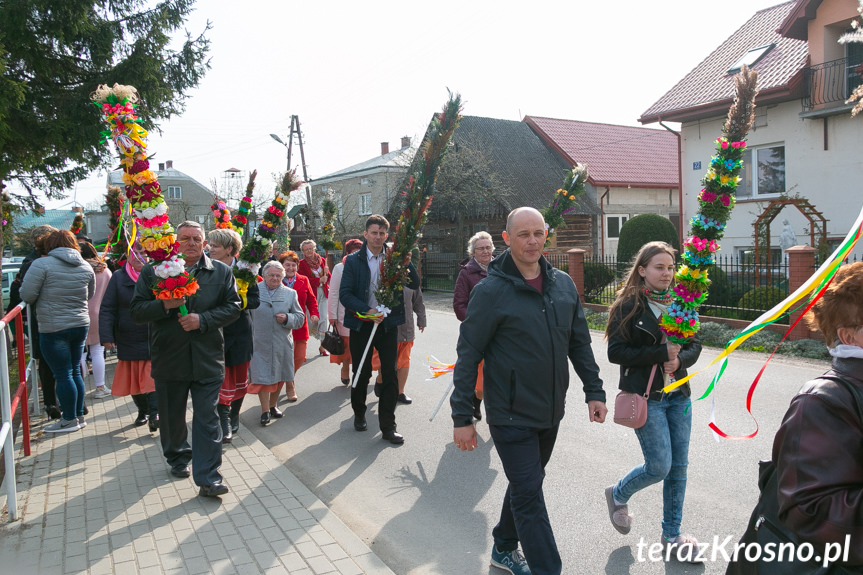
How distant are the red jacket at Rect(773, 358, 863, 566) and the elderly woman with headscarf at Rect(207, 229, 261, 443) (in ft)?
17.1

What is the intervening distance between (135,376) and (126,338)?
15.9 inches

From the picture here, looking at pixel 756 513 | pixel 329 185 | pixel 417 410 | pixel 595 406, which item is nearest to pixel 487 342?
pixel 595 406

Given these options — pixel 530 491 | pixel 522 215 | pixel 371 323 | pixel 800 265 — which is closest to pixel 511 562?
pixel 530 491

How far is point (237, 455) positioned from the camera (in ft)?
19.8

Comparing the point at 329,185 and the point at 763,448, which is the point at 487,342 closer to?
the point at 763,448

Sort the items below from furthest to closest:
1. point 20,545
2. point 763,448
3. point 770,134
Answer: point 770,134 < point 763,448 < point 20,545

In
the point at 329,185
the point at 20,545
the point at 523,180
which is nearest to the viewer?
the point at 20,545

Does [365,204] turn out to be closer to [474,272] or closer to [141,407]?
[141,407]

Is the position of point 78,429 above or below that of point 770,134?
below

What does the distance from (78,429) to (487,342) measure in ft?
17.7

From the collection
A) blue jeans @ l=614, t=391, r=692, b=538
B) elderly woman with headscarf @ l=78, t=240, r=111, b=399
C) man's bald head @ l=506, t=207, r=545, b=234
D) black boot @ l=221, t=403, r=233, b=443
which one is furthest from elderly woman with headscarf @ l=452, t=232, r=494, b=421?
elderly woman with headscarf @ l=78, t=240, r=111, b=399

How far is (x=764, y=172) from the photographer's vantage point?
65.4 ft

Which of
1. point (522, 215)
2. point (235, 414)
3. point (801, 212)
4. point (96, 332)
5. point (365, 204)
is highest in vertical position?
point (365, 204)

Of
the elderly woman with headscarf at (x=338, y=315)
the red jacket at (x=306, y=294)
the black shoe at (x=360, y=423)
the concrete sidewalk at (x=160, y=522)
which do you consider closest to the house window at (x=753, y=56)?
the elderly woman with headscarf at (x=338, y=315)
